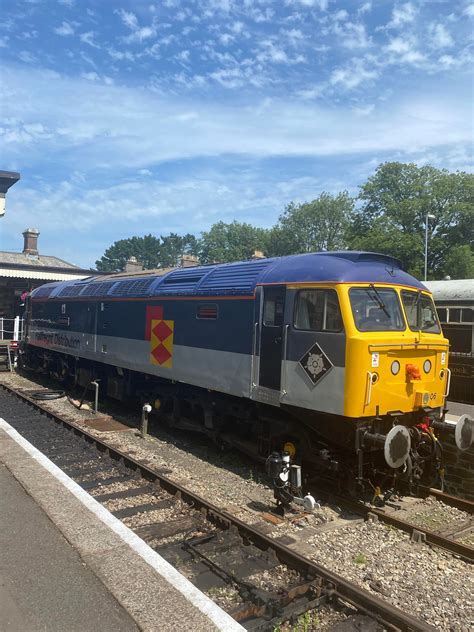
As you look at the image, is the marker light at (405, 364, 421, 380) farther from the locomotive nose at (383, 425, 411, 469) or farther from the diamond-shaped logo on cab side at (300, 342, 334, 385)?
the diamond-shaped logo on cab side at (300, 342, 334, 385)

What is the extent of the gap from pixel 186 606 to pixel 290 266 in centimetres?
466

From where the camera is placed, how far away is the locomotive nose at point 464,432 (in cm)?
664

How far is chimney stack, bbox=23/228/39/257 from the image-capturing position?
32.1 metres

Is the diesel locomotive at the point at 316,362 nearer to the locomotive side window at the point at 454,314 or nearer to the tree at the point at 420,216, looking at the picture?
the locomotive side window at the point at 454,314

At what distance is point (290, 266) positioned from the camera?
723cm

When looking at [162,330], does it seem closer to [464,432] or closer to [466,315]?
[464,432]

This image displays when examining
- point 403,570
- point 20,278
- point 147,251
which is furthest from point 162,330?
point 147,251

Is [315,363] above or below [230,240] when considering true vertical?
below

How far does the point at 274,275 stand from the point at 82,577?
4.58m

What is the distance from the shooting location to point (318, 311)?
659 centimetres

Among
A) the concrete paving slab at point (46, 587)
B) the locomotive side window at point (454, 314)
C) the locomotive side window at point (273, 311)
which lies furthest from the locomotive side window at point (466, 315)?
the concrete paving slab at point (46, 587)

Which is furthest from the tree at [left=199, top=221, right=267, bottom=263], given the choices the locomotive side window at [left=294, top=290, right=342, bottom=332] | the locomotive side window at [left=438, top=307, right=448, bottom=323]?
the locomotive side window at [left=294, top=290, right=342, bottom=332]

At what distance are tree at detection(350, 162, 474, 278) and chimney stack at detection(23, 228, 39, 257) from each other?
30.1m

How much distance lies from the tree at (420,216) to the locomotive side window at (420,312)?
39.2m
